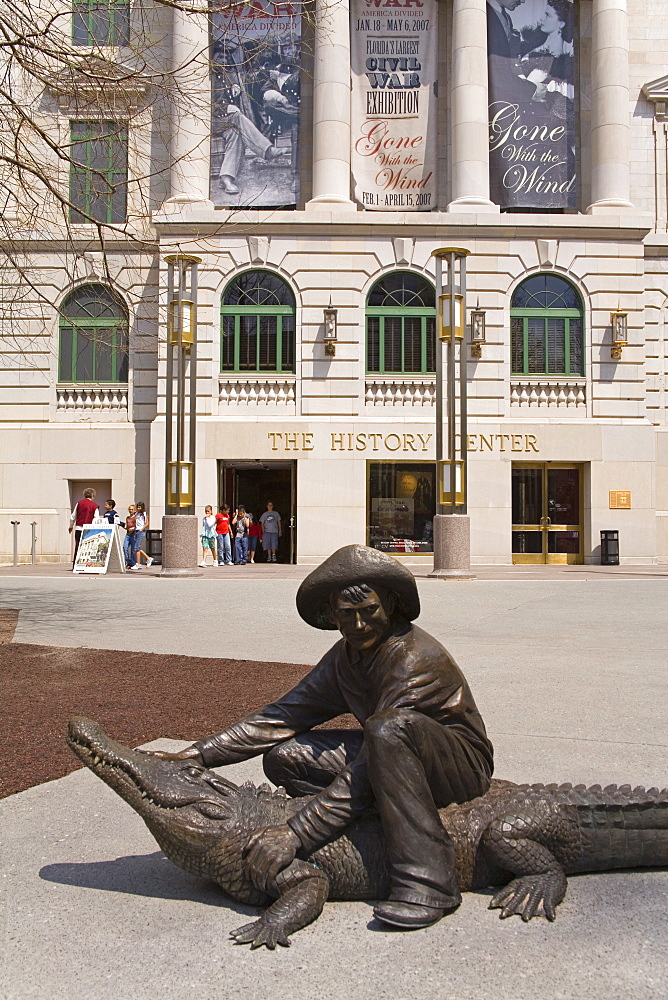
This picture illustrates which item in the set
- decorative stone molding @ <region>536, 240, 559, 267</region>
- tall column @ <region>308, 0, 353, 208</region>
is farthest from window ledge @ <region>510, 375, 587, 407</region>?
tall column @ <region>308, 0, 353, 208</region>

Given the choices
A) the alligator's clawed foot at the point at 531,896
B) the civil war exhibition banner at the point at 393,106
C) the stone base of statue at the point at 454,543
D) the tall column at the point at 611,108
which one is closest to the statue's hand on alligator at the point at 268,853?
the alligator's clawed foot at the point at 531,896

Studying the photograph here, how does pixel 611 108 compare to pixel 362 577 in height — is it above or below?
above

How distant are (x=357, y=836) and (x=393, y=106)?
90.0ft

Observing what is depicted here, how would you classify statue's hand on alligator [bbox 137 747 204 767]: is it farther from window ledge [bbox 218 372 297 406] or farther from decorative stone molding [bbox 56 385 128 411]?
decorative stone molding [bbox 56 385 128 411]

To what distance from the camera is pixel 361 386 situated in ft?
87.8

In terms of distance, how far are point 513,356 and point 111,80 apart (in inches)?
759

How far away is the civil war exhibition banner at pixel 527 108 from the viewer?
1093 inches

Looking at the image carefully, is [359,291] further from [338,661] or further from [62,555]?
[338,661]

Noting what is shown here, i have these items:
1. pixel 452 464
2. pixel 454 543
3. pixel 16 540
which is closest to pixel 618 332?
pixel 452 464

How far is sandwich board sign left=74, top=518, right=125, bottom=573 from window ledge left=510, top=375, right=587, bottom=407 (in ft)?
39.2

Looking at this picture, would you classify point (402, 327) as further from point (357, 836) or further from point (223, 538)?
point (357, 836)

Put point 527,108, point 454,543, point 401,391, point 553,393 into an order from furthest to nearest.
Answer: point 527,108 → point 553,393 → point 401,391 → point 454,543

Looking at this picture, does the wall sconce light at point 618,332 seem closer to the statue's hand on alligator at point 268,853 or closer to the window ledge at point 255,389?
the window ledge at point 255,389

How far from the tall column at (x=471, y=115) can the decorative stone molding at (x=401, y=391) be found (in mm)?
5052
